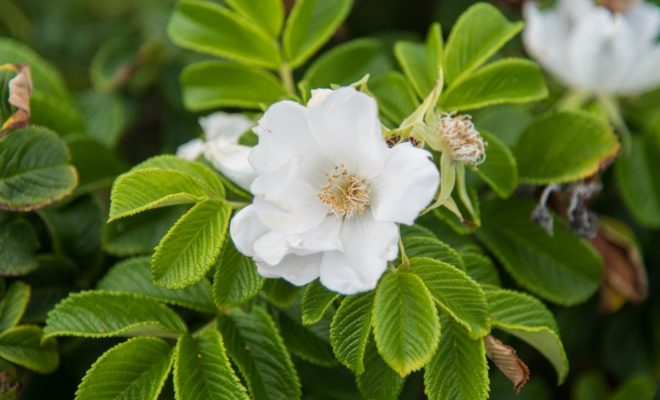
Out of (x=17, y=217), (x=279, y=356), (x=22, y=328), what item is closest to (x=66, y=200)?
(x=17, y=217)

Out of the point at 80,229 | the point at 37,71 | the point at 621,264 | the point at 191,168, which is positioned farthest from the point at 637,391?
the point at 37,71

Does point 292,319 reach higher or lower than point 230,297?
lower

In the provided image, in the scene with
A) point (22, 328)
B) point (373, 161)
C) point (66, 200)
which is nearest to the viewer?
point (373, 161)

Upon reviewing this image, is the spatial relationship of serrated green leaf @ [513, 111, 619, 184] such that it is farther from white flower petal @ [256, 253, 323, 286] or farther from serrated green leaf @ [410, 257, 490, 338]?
white flower petal @ [256, 253, 323, 286]

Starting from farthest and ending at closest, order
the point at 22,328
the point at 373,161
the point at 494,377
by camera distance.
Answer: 1. the point at 494,377
2. the point at 22,328
3. the point at 373,161

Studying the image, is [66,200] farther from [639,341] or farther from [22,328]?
[639,341]

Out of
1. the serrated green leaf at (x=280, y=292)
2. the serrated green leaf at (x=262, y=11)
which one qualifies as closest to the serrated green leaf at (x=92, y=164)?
the serrated green leaf at (x=262, y=11)

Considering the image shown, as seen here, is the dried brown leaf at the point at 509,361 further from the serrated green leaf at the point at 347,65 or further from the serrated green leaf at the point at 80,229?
the serrated green leaf at the point at 80,229
